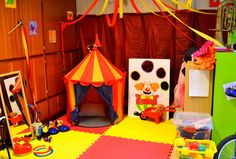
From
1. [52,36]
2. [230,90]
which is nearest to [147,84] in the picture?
[52,36]

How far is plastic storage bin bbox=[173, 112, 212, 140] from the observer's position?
259cm

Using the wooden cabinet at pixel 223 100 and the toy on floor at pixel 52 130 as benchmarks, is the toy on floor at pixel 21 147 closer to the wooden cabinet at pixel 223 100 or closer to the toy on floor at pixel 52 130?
the toy on floor at pixel 52 130

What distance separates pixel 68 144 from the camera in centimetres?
344

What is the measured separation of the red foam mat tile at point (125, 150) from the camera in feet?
10.2

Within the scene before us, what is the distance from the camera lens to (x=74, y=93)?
4062 mm

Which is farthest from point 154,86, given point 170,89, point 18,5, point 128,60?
point 18,5

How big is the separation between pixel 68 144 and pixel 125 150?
77 centimetres

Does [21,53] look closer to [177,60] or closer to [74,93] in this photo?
[74,93]

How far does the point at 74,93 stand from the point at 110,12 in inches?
64.1

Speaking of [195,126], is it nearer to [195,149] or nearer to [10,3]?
[195,149]

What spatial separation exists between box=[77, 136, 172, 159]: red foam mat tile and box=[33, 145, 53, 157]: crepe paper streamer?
0.42m

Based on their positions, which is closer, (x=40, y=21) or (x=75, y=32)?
(x=40, y=21)

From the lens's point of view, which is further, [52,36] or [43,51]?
[52,36]

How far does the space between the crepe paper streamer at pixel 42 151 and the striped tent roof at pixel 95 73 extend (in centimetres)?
109
